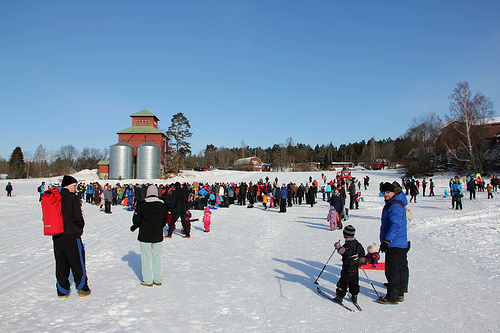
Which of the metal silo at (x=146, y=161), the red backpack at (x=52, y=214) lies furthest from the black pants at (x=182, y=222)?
the metal silo at (x=146, y=161)

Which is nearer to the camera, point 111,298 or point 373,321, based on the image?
point 373,321

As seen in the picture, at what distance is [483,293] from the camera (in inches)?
196

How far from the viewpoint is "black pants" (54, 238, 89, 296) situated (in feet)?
13.9

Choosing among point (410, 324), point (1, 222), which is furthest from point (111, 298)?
point (1, 222)

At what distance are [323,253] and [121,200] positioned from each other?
674 inches

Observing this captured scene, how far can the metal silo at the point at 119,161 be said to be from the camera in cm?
4681

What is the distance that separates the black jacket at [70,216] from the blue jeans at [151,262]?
108 cm

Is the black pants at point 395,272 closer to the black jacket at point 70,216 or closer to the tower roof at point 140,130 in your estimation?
the black jacket at point 70,216

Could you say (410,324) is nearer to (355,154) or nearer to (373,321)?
(373,321)

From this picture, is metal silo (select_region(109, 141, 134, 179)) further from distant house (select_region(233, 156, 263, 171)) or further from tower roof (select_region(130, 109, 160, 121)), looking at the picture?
distant house (select_region(233, 156, 263, 171))

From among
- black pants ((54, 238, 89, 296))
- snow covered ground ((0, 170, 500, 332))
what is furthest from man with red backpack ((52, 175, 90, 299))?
snow covered ground ((0, 170, 500, 332))

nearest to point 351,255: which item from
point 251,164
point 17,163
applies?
point 251,164

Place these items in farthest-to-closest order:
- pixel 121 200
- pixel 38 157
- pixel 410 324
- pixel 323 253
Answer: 1. pixel 38 157
2. pixel 121 200
3. pixel 323 253
4. pixel 410 324

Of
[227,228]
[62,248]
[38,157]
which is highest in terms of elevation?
[38,157]
